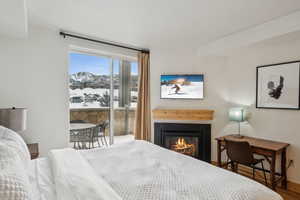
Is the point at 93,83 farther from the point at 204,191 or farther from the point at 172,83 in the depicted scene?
the point at 204,191

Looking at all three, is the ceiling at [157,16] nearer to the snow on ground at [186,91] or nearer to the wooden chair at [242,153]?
the snow on ground at [186,91]

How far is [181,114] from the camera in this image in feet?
11.2

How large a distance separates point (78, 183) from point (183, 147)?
108 inches

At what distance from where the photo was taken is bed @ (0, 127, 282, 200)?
104 centimetres

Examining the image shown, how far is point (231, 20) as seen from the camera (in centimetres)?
235

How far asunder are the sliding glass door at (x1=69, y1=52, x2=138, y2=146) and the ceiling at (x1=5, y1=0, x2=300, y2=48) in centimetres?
65

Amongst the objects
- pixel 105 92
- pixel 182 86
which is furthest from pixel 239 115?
pixel 105 92

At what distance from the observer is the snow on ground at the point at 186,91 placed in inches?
135

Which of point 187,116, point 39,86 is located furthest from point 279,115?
point 39,86

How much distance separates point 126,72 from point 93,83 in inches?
28.7

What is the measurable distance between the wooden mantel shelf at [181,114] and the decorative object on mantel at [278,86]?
86 centimetres

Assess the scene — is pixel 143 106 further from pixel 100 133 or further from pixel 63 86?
pixel 63 86

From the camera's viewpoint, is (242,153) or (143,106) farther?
(143,106)

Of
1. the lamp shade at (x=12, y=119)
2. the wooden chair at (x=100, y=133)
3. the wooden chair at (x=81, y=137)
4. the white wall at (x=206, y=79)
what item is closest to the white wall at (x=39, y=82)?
the wooden chair at (x=81, y=137)
